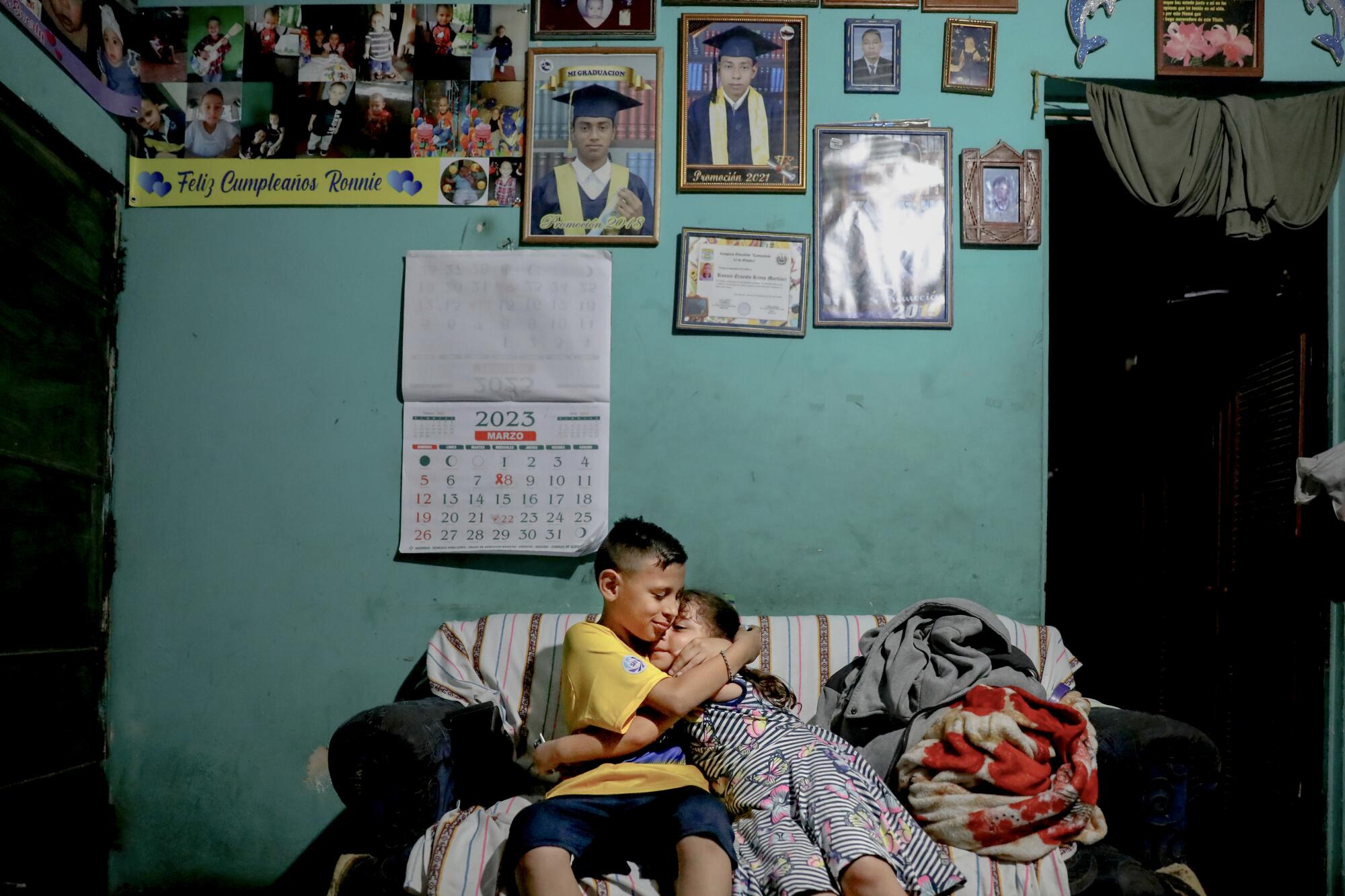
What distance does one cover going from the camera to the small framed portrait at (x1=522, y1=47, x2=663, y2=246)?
3.03 metres

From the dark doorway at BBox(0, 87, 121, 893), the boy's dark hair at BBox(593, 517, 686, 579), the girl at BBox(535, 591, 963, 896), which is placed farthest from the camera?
the dark doorway at BBox(0, 87, 121, 893)

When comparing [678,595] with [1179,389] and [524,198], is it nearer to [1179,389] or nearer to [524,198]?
[524,198]

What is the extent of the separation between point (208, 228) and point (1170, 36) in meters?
3.19

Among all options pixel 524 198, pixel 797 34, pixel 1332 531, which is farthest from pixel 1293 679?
pixel 524 198

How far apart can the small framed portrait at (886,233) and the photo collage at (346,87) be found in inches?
40.2

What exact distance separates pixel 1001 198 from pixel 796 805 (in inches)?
80.8

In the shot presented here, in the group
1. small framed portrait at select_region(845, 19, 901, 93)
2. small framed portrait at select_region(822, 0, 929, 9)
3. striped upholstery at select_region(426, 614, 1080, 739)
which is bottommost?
striped upholstery at select_region(426, 614, 1080, 739)

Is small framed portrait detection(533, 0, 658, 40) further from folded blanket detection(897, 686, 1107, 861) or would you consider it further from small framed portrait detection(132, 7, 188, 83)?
folded blanket detection(897, 686, 1107, 861)

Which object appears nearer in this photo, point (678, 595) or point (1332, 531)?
point (678, 595)

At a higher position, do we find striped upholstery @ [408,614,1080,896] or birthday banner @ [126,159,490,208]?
birthday banner @ [126,159,490,208]

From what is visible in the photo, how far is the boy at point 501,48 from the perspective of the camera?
308cm

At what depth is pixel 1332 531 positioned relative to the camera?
2.84 m

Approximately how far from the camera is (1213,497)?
340 cm

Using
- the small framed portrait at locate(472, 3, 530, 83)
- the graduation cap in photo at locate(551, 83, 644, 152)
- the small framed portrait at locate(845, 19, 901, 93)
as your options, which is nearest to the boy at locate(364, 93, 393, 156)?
the small framed portrait at locate(472, 3, 530, 83)
